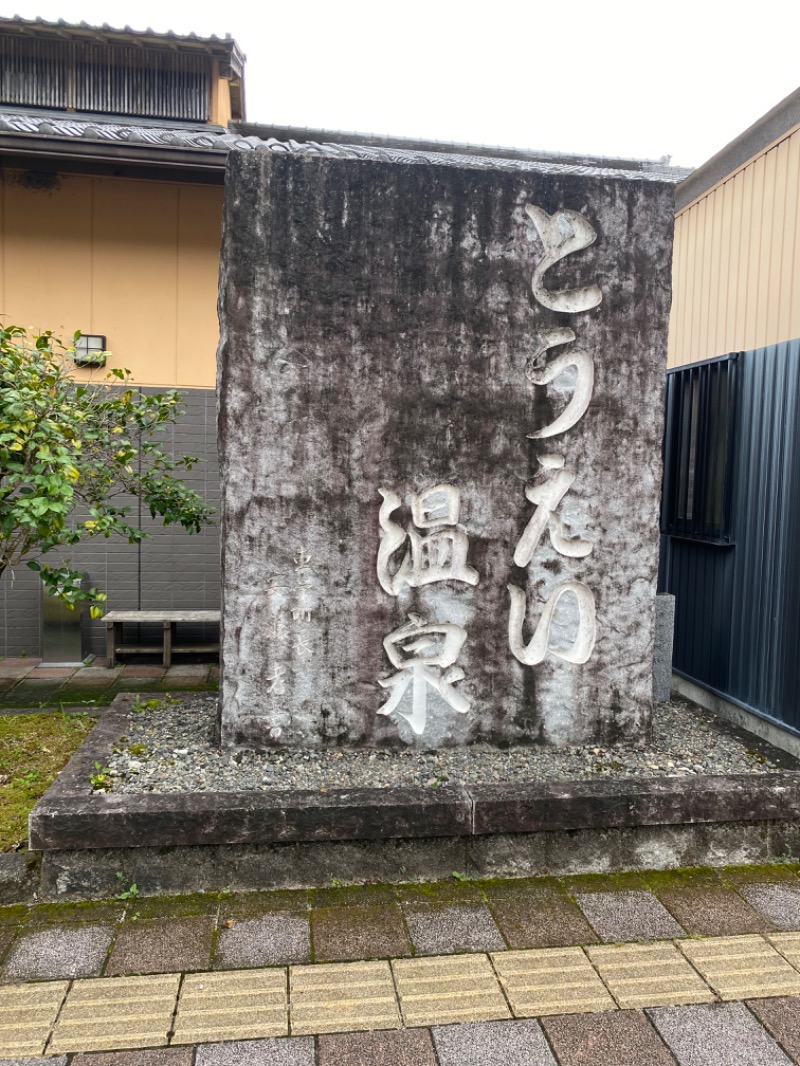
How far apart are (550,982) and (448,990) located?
0.45m

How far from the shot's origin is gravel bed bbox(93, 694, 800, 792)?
15.4ft

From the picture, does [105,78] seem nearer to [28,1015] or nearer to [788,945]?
[28,1015]

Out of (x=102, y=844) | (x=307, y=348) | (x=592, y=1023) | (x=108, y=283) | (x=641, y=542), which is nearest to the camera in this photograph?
(x=592, y=1023)

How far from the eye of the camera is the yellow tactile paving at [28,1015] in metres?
3.01

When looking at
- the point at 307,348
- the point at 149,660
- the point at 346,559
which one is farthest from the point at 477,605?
the point at 149,660

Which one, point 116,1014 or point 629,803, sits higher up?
point 629,803

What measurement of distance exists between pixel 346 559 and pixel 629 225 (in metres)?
2.84

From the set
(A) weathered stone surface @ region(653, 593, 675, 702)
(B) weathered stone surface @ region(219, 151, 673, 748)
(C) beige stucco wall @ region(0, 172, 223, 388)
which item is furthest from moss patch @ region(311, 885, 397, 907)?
(C) beige stucco wall @ region(0, 172, 223, 388)

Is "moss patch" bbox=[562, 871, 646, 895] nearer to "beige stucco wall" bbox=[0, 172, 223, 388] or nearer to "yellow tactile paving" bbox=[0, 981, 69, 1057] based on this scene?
"yellow tactile paving" bbox=[0, 981, 69, 1057]

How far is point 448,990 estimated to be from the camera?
338cm

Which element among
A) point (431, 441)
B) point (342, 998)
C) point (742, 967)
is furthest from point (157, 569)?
point (742, 967)

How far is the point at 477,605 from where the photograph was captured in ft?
16.9

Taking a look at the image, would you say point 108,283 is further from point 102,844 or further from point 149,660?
point 102,844

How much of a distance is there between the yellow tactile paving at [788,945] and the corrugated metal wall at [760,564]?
2.14m
